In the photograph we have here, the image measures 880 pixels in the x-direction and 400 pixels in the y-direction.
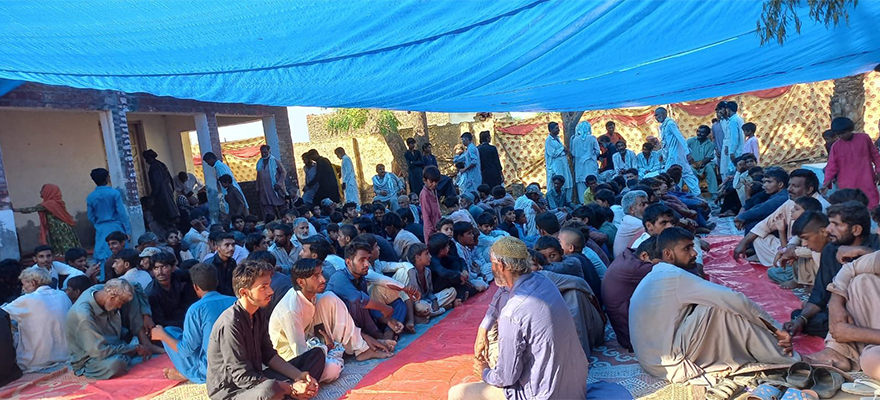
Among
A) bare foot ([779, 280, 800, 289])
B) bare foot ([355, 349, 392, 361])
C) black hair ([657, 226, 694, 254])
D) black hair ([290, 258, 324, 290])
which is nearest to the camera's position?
black hair ([657, 226, 694, 254])

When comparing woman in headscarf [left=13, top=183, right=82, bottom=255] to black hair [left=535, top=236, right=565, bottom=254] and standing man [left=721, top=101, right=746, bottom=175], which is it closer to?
black hair [left=535, top=236, right=565, bottom=254]

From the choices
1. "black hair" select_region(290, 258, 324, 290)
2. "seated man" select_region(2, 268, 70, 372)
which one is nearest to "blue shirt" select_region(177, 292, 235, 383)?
"black hair" select_region(290, 258, 324, 290)

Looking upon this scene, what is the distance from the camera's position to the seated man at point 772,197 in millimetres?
5859

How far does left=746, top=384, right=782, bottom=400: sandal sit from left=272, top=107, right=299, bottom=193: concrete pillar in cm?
1001

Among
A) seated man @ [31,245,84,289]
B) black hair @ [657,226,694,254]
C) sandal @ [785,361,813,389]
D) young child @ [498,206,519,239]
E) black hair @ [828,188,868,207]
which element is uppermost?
seated man @ [31,245,84,289]

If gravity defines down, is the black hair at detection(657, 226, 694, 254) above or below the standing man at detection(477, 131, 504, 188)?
below

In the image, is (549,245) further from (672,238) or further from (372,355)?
(372,355)

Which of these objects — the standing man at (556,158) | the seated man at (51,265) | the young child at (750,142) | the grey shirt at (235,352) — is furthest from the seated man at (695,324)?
the young child at (750,142)

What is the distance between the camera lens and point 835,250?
3570mm

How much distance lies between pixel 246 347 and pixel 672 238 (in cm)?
239

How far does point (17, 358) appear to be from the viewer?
4770 mm

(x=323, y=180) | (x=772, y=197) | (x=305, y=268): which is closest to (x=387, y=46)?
(x=305, y=268)

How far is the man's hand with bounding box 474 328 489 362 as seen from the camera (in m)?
3.12

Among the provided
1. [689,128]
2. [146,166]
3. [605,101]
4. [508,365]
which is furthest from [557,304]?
[689,128]
